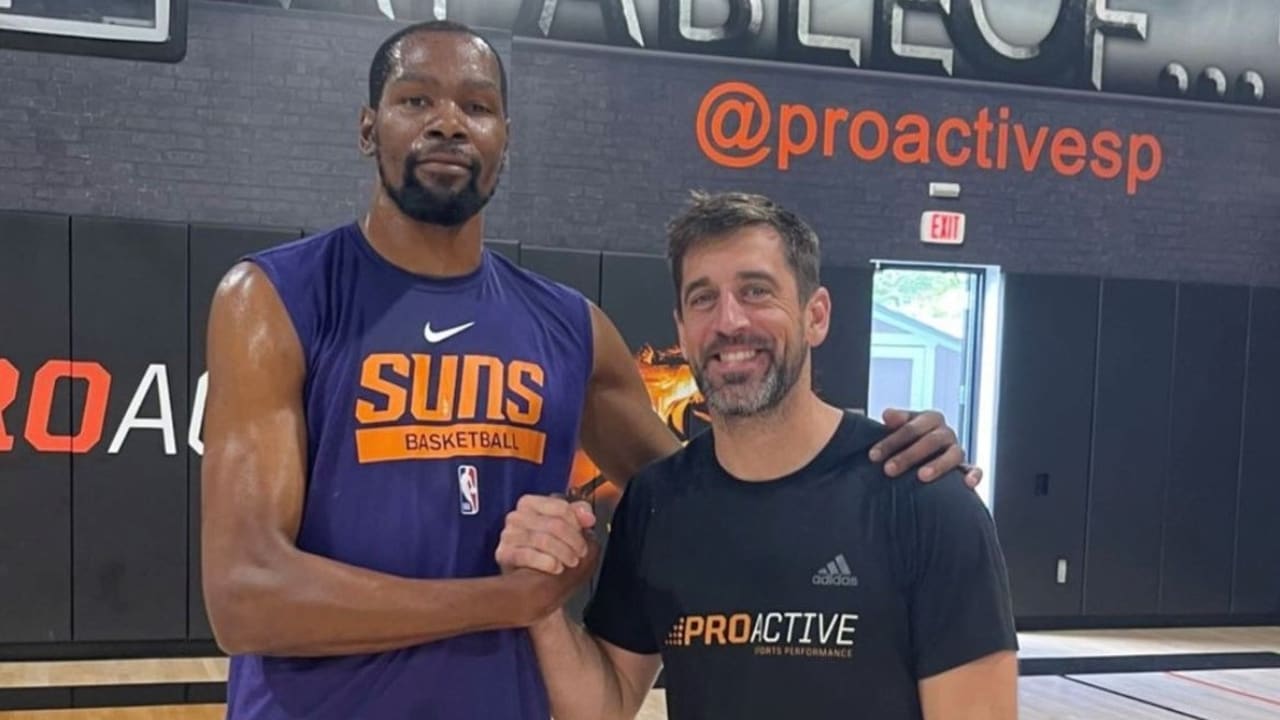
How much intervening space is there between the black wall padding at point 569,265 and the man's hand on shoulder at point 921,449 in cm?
472

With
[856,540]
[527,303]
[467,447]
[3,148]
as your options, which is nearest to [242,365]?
[467,447]

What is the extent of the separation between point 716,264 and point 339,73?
5134mm

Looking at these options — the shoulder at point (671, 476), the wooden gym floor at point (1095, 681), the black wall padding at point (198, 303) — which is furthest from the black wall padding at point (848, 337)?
the shoulder at point (671, 476)

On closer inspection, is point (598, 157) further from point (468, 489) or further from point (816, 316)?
point (468, 489)

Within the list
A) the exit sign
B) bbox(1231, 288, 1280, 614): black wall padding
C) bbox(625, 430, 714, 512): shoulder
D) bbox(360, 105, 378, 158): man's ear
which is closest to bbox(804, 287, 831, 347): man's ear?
bbox(625, 430, 714, 512): shoulder

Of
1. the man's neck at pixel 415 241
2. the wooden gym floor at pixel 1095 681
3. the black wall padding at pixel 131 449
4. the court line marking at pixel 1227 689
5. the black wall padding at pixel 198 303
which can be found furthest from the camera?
the black wall padding at pixel 198 303

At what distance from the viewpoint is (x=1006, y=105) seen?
24.3 feet

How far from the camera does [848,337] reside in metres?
6.94

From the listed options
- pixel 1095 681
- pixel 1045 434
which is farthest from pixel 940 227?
pixel 1095 681

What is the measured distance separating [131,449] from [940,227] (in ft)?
15.7

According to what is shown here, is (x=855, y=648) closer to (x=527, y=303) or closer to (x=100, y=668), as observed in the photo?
(x=527, y=303)

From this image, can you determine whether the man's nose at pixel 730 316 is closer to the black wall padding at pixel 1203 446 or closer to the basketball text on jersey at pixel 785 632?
the basketball text on jersey at pixel 785 632

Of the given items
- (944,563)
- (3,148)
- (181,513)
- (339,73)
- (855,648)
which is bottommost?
(181,513)

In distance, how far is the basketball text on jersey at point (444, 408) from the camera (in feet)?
5.02
